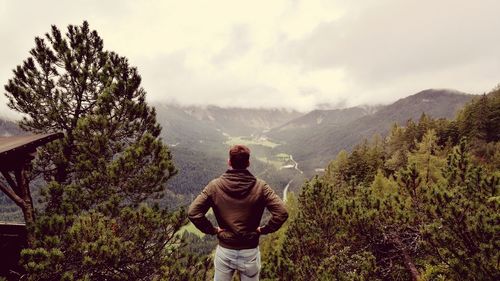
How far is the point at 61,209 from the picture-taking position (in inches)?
421

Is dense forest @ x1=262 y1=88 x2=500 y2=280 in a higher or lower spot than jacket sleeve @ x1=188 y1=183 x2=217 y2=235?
lower

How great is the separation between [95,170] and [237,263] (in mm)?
8604

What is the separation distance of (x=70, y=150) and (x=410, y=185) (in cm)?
1346

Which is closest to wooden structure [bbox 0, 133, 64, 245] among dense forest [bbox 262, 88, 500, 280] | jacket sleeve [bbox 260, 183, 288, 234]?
jacket sleeve [bbox 260, 183, 288, 234]

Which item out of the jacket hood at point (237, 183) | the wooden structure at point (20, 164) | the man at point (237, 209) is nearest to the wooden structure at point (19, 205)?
the wooden structure at point (20, 164)

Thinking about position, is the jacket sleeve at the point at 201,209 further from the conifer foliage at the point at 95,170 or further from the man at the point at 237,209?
the conifer foliage at the point at 95,170

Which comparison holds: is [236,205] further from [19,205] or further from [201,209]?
[19,205]

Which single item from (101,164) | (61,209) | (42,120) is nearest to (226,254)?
(61,209)

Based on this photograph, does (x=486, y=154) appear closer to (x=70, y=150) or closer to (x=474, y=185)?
(x=474, y=185)

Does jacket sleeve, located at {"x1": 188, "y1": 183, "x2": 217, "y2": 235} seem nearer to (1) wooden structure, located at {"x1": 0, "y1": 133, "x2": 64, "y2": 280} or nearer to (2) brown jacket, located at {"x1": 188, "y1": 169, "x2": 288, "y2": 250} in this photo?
(2) brown jacket, located at {"x1": 188, "y1": 169, "x2": 288, "y2": 250}

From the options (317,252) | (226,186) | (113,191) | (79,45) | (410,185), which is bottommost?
(317,252)

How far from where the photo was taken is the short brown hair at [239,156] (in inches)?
214

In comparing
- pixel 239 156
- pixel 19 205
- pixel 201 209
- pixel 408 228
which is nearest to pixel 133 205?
pixel 19 205

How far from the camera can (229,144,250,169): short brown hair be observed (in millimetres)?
5434
